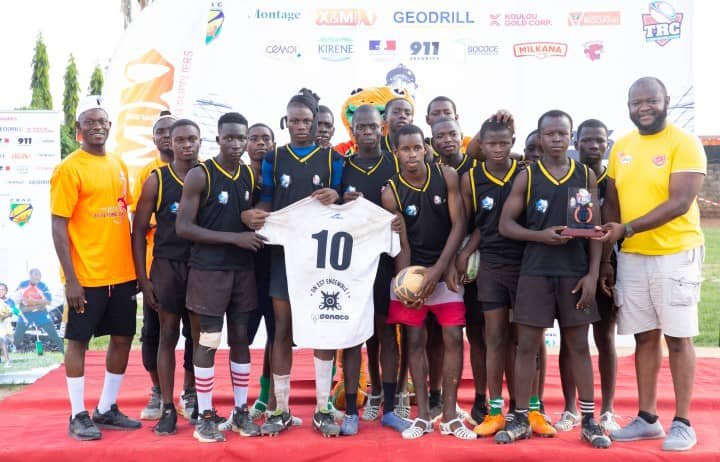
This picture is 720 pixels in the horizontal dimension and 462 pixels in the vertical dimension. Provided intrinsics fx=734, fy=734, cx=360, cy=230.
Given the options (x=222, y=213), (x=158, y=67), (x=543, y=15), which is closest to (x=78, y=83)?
(x=158, y=67)

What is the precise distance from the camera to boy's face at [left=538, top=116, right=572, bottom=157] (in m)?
4.18

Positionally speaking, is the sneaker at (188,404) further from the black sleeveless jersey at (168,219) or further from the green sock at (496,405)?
the green sock at (496,405)

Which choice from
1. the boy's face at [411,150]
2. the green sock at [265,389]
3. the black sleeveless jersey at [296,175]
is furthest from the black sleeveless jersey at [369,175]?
the green sock at [265,389]

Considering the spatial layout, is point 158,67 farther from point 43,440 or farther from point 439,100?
point 43,440

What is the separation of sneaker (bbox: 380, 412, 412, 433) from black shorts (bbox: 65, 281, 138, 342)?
1.71 metres

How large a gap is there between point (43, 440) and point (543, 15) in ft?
19.5

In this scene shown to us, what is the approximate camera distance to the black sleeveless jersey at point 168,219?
15.0ft

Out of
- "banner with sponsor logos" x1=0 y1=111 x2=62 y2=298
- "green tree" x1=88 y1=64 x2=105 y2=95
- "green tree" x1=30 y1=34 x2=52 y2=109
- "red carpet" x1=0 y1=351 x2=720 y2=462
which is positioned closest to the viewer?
"red carpet" x1=0 y1=351 x2=720 y2=462

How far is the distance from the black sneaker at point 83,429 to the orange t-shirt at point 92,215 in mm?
830

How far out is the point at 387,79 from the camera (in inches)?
296

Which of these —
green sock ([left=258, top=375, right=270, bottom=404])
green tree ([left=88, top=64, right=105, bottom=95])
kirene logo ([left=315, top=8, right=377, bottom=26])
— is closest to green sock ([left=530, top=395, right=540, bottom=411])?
green sock ([left=258, top=375, right=270, bottom=404])

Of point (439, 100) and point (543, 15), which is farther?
point (543, 15)

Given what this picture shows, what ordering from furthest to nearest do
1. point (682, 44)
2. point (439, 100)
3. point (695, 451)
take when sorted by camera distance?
point (682, 44)
point (439, 100)
point (695, 451)

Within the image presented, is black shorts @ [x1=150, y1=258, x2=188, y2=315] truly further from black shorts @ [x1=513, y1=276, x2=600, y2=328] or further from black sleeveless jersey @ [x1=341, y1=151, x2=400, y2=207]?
black shorts @ [x1=513, y1=276, x2=600, y2=328]
